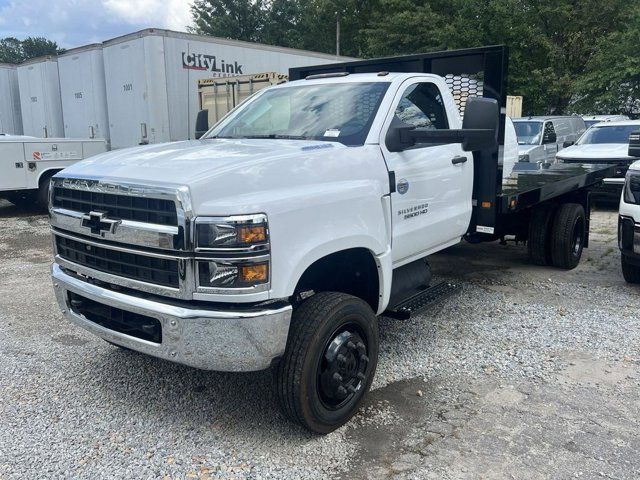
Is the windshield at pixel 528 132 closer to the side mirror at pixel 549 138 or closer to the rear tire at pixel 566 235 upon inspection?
the side mirror at pixel 549 138

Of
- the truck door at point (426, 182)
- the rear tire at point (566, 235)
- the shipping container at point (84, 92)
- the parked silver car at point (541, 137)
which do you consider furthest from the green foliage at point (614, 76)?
the truck door at point (426, 182)

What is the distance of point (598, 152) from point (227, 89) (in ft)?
26.2

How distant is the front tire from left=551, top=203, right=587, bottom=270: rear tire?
4.13 meters

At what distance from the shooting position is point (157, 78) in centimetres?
1216

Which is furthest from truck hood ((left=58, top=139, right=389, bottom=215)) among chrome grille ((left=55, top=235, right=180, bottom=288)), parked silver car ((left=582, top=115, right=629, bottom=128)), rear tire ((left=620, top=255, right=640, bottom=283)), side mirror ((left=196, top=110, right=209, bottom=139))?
parked silver car ((left=582, top=115, right=629, bottom=128))

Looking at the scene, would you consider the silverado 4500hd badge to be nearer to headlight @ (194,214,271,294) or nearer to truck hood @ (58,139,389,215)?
truck hood @ (58,139,389,215)

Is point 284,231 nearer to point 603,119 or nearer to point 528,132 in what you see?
point 528,132

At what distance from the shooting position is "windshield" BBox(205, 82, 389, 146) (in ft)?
13.0

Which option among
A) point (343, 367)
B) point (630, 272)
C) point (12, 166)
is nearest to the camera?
point (343, 367)

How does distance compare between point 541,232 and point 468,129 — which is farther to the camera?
point 541,232

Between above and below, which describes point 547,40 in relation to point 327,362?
above

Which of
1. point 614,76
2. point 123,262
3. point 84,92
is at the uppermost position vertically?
point 614,76

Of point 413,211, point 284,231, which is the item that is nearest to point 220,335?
point 284,231

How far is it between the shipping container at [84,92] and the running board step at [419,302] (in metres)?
11.4
